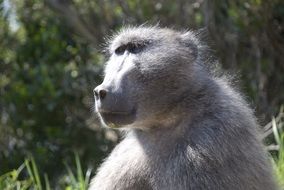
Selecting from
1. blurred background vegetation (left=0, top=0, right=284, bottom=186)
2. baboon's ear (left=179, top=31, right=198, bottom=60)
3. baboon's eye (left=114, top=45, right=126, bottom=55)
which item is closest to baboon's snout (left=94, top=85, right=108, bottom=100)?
baboon's eye (left=114, top=45, right=126, bottom=55)

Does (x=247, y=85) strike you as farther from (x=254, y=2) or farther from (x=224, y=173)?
(x=224, y=173)

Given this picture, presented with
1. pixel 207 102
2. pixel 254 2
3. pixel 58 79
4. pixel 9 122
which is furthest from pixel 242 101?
pixel 9 122

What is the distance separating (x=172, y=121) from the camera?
4.18m

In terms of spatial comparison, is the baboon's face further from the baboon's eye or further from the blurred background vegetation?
the blurred background vegetation

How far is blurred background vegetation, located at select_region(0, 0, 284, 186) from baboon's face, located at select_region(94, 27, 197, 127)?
2.97m

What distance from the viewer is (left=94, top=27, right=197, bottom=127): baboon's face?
13.2 ft

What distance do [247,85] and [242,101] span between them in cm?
340

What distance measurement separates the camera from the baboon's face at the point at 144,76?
4.03 meters

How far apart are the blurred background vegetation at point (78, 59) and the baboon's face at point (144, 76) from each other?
2.97 m

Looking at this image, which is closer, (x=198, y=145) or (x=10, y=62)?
(x=198, y=145)

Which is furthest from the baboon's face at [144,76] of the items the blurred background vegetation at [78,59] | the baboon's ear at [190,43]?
the blurred background vegetation at [78,59]

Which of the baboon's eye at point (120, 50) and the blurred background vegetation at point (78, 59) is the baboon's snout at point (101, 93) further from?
the blurred background vegetation at point (78, 59)

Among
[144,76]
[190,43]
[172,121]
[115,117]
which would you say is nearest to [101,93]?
[115,117]

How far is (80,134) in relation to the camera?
8.28m
